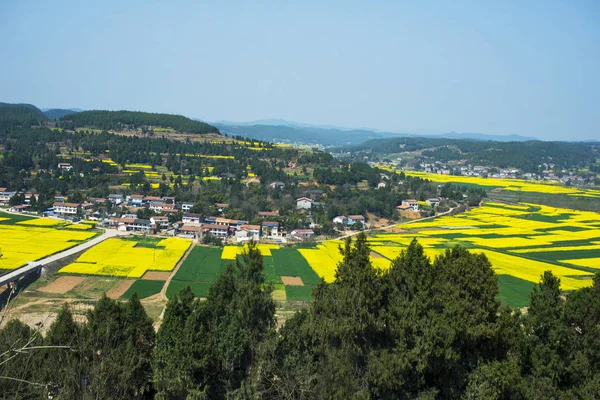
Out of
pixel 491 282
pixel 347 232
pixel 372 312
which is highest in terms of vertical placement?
pixel 491 282

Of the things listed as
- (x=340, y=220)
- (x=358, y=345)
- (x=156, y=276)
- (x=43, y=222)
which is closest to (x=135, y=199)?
(x=43, y=222)

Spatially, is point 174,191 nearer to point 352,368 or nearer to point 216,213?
point 216,213

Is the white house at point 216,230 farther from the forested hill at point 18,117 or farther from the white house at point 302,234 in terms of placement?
the forested hill at point 18,117

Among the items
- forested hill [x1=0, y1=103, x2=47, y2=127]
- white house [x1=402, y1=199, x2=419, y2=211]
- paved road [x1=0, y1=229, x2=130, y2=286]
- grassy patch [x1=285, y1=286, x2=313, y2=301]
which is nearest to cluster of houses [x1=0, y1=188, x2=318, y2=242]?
paved road [x1=0, y1=229, x2=130, y2=286]

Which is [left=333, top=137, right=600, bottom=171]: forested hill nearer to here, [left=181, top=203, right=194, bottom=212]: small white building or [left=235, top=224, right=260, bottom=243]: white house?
[left=181, top=203, right=194, bottom=212]: small white building

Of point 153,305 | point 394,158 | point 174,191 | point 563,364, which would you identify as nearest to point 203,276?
point 153,305

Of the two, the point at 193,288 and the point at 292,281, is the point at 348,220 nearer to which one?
the point at 292,281
